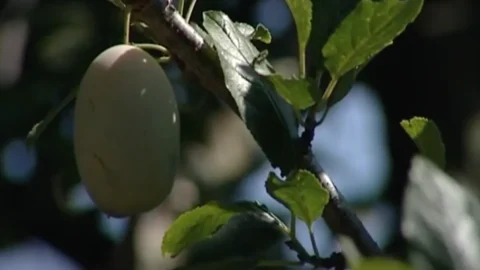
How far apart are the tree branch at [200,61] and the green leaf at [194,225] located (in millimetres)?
57

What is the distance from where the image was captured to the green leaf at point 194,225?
24.3 inches

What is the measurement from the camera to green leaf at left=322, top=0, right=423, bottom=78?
0.58 m

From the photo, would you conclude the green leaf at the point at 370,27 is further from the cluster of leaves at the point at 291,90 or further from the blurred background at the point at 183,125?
the blurred background at the point at 183,125

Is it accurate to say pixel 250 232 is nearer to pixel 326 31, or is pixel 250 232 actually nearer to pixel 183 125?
pixel 326 31

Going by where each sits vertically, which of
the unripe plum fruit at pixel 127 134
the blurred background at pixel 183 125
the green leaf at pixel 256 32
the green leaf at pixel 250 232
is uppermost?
the green leaf at pixel 256 32

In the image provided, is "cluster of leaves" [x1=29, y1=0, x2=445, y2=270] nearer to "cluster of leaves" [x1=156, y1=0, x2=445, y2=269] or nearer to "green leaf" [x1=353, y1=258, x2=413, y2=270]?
"cluster of leaves" [x1=156, y1=0, x2=445, y2=269]

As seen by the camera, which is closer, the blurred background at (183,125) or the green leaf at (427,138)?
the green leaf at (427,138)

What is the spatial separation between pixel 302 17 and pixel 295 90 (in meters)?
0.06

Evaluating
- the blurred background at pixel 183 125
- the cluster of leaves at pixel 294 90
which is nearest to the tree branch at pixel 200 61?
the cluster of leaves at pixel 294 90

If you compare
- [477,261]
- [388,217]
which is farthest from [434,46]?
[477,261]

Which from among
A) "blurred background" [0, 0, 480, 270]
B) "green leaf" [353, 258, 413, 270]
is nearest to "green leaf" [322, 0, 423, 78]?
"green leaf" [353, 258, 413, 270]

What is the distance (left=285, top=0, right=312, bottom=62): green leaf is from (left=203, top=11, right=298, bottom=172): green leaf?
26 millimetres

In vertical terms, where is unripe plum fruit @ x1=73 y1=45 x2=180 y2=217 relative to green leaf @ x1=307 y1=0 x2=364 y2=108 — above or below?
below

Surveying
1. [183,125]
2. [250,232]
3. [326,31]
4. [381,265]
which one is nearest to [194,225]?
[250,232]
